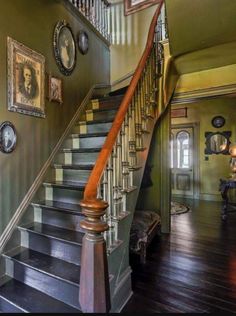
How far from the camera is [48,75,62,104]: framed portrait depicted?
9.33ft

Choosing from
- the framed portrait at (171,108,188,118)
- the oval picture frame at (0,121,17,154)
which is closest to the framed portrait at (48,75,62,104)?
the oval picture frame at (0,121,17,154)

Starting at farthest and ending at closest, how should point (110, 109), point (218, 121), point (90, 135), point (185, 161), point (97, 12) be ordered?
point (185, 161) → point (218, 121) → point (97, 12) → point (110, 109) → point (90, 135)

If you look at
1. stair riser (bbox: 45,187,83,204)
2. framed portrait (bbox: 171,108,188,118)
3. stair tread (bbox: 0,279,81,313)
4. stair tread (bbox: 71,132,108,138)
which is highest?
framed portrait (bbox: 171,108,188,118)

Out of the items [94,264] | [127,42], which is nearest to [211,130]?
[127,42]

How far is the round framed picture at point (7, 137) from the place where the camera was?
2.17 m

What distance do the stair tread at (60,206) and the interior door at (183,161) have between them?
4.86m

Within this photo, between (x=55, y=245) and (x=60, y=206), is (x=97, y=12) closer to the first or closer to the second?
(x=60, y=206)

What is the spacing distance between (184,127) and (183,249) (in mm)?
4379

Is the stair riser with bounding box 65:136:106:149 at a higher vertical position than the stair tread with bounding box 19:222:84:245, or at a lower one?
higher

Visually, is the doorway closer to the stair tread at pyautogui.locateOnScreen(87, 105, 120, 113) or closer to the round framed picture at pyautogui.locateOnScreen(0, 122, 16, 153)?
the stair tread at pyautogui.locateOnScreen(87, 105, 120, 113)

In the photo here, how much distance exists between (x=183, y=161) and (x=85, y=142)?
→ 4369 mm

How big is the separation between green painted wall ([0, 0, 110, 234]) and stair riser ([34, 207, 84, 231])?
0.87ft

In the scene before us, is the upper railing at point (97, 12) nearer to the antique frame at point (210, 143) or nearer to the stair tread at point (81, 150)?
the stair tread at point (81, 150)

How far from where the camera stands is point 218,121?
20.6 feet
